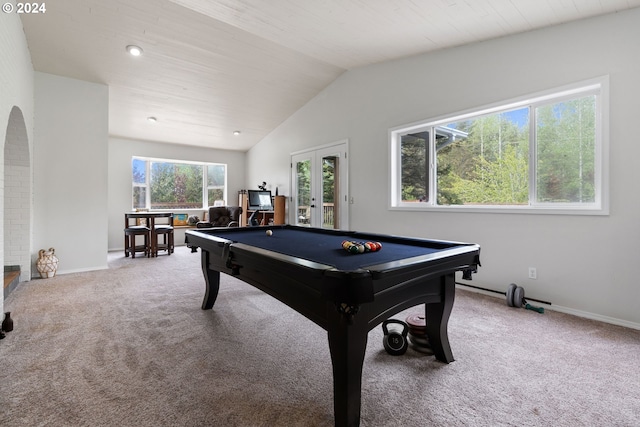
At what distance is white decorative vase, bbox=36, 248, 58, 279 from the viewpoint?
4113mm

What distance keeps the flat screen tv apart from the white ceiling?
207 cm

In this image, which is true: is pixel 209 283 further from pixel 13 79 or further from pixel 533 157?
pixel 533 157

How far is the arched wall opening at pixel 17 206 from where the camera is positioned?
3873mm

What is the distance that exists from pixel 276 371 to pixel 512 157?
130 inches

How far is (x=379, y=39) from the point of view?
3.66m

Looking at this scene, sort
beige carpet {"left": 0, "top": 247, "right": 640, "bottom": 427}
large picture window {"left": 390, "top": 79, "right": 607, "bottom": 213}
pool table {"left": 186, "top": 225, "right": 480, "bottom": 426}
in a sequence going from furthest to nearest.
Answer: large picture window {"left": 390, "top": 79, "right": 607, "bottom": 213}, beige carpet {"left": 0, "top": 247, "right": 640, "bottom": 427}, pool table {"left": 186, "top": 225, "right": 480, "bottom": 426}

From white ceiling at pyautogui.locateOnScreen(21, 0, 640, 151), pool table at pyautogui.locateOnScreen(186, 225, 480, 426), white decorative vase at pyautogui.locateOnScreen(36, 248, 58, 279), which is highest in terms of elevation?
white ceiling at pyautogui.locateOnScreen(21, 0, 640, 151)

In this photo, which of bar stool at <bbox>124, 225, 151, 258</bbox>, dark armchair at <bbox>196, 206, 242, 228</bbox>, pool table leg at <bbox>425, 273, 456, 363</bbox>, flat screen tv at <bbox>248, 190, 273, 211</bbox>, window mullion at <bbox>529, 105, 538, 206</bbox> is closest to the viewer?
pool table leg at <bbox>425, 273, 456, 363</bbox>

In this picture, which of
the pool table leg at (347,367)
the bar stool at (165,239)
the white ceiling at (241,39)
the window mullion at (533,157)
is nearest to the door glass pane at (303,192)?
the white ceiling at (241,39)

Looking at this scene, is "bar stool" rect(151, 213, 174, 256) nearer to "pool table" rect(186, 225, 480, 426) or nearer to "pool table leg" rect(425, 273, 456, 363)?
"pool table" rect(186, 225, 480, 426)

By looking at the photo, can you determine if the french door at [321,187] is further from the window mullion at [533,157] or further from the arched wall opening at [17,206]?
the arched wall opening at [17,206]

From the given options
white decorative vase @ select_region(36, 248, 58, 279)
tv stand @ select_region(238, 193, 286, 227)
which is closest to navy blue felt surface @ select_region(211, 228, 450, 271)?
white decorative vase @ select_region(36, 248, 58, 279)

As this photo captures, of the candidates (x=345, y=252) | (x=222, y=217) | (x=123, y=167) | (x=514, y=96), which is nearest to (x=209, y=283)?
(x=345, y=252)

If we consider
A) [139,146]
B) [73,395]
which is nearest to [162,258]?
[139,146]
